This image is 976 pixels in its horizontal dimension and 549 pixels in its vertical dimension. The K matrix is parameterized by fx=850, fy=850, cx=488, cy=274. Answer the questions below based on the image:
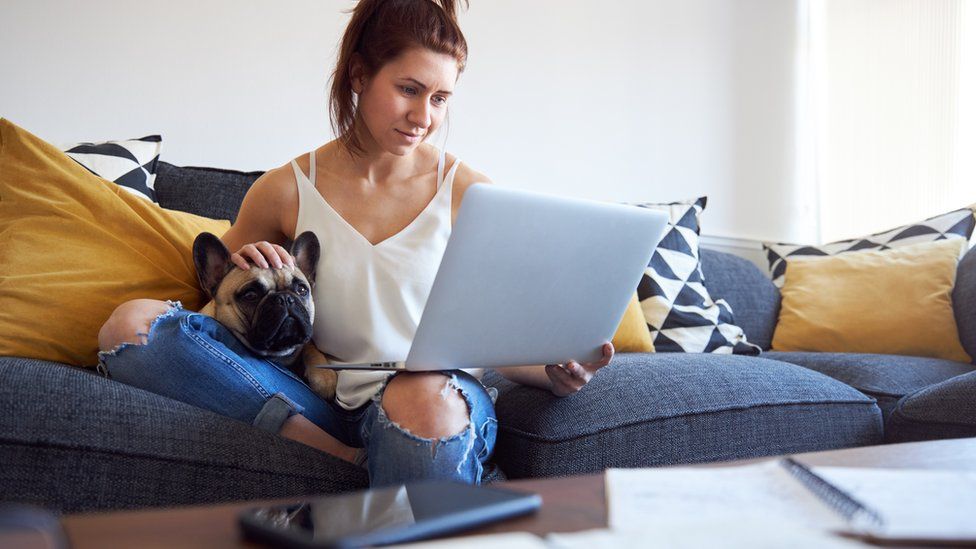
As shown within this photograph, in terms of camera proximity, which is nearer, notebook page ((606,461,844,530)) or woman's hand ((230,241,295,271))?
notebook page ((606,461,844,530))

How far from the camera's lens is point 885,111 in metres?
3.33

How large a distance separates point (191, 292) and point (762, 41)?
2.70 m

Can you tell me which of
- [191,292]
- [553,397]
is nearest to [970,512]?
[553,397]

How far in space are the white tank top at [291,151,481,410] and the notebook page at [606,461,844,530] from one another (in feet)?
2.50

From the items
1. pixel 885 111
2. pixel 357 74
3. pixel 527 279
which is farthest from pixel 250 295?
pixel 885 111

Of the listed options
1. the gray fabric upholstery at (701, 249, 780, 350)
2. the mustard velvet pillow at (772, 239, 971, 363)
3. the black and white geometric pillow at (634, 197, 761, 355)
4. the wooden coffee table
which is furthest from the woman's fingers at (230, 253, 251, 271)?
the mustard velvet pillow at (772, 239, 971, 363)

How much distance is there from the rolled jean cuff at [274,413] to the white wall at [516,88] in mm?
1312

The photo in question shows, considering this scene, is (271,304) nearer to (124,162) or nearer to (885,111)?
(124,162)

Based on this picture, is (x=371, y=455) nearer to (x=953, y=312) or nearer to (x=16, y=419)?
(x=16, y=419)

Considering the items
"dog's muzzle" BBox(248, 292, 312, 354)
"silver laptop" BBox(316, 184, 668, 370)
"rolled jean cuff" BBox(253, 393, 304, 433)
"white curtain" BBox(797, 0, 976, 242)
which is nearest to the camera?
"silver laptop" BBox(316, 184, 668, 370)

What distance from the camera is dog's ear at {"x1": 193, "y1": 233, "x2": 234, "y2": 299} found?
155 centimetres

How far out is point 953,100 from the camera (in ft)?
10.2

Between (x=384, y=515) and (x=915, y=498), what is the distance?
0.42m

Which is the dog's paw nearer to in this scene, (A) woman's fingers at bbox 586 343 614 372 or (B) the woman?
(B) the woman
